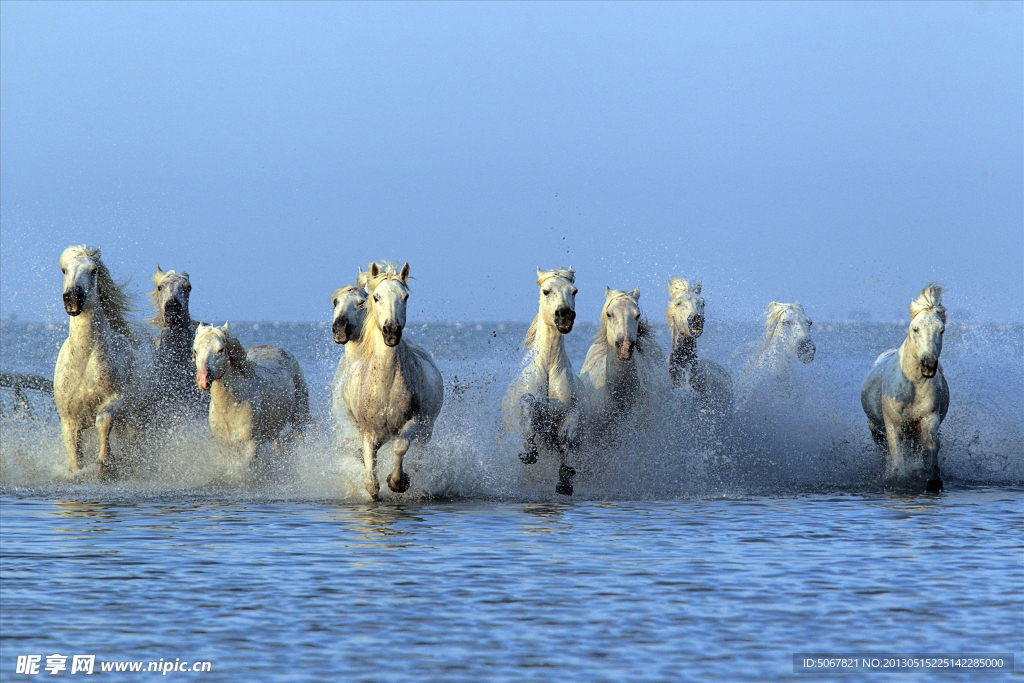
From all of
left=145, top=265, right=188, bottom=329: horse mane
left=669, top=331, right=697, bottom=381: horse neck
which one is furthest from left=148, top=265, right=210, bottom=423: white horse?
left=669, top=331, right=697, bottom=381: horse neck

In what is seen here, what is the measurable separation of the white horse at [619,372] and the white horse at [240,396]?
2786 mm

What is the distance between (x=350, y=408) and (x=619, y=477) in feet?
8.39

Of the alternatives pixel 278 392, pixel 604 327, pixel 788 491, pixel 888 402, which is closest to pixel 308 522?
pixel 278 392

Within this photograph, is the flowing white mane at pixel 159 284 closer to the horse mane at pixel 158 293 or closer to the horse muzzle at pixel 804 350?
the horse mane at pixel 158 293

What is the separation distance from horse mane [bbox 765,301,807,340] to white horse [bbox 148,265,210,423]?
6.65 metres

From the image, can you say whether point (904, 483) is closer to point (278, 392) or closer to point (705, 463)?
point (705, 463)

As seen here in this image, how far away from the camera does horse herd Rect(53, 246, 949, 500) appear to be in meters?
10.2

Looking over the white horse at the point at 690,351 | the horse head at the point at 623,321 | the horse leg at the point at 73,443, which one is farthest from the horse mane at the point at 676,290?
the horse leg at the point at 73,443

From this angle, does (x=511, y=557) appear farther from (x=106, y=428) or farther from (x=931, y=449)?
(x=931, y=449)

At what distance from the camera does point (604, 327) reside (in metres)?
12.0

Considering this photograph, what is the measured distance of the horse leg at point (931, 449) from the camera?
11734 mm

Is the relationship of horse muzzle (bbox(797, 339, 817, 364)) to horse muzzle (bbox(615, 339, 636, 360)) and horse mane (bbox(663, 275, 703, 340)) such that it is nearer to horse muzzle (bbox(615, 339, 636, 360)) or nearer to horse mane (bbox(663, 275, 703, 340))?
horse mane (bbox(663, 275, 703, 340))

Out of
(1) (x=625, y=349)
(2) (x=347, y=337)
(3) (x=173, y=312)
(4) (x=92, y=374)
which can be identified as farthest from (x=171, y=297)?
(1) (x=625, y=349)

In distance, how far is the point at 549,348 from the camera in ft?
35.2
